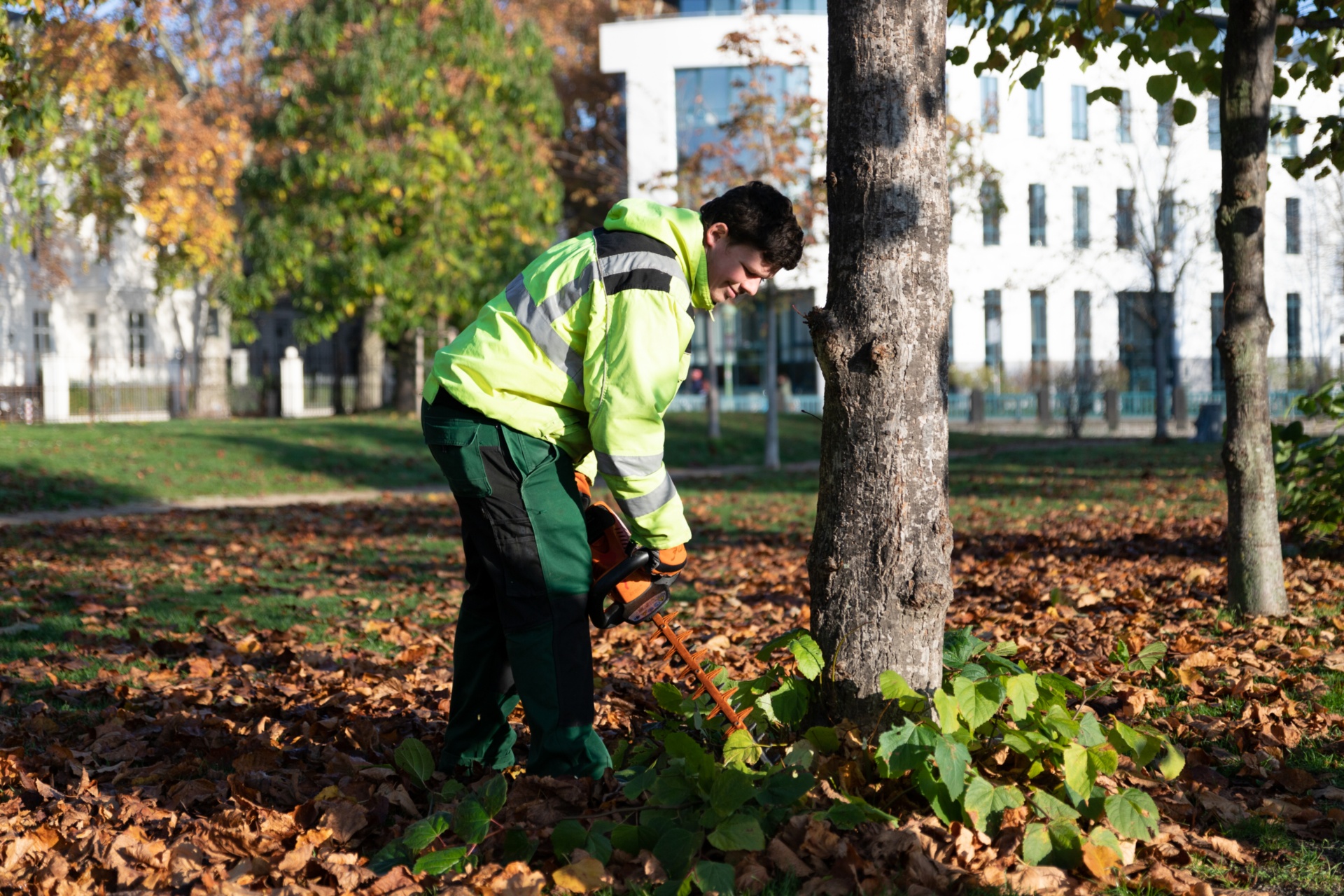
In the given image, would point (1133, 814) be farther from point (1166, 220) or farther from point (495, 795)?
point (1166, 220)

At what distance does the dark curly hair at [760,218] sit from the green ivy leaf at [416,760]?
183 cm

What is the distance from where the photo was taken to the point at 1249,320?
18.0 feet

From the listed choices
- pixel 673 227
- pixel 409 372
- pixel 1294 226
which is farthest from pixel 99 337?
pixel 1294 226

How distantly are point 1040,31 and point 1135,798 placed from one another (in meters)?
4.49

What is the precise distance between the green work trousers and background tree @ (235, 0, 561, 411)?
21095 millimetres

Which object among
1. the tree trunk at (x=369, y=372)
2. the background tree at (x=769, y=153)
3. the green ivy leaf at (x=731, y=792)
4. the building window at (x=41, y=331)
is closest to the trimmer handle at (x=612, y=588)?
the green ivy leaf at (x=731, y=792)

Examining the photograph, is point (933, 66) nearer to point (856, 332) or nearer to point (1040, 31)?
point (856, 332)

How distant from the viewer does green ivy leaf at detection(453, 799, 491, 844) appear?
2.91m

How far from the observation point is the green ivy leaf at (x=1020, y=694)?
2979 millimetres

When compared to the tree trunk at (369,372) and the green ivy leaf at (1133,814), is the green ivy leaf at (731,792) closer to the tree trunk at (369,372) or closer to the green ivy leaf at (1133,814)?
the green ivy leaf at (1133,814)

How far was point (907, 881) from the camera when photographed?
2.73 m

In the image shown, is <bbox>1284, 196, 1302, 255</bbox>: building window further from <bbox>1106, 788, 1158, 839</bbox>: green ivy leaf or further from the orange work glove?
the orange work glove

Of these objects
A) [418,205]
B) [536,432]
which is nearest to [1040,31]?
[536,432]

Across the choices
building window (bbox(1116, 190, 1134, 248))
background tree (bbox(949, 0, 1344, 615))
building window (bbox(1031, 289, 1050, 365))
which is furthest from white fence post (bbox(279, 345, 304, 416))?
background tree (bbox(949, 0, 1344, 615))
